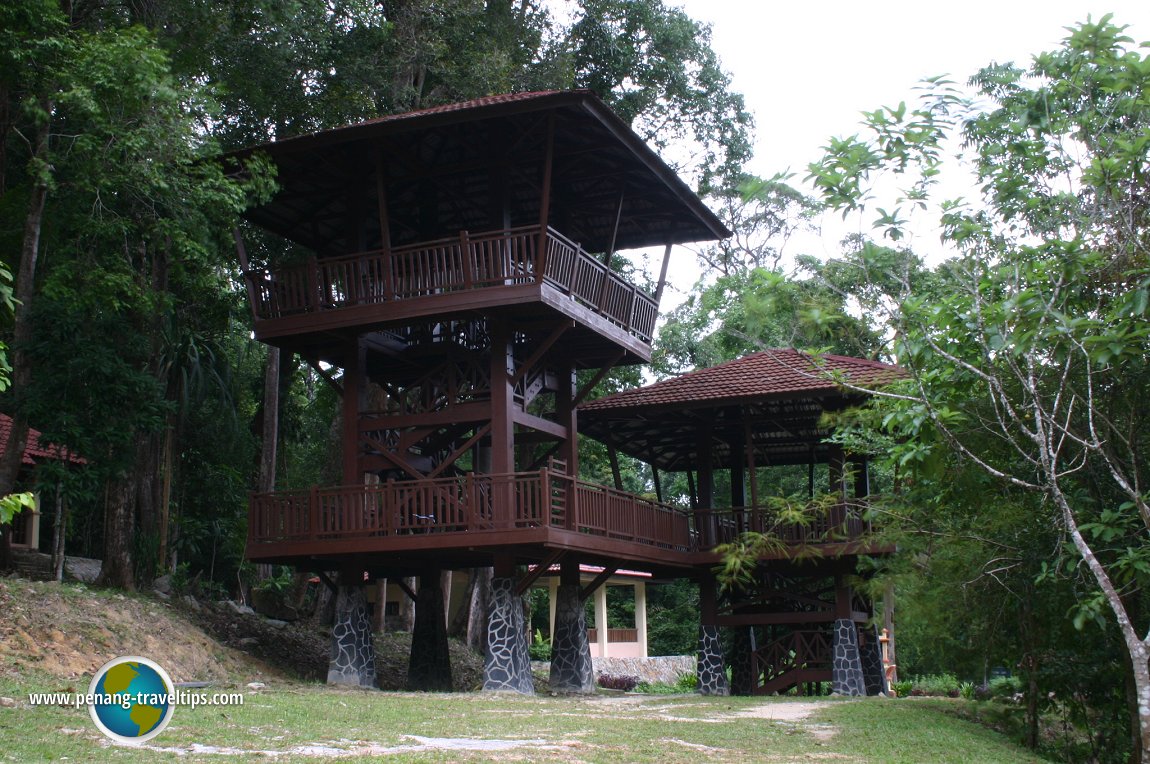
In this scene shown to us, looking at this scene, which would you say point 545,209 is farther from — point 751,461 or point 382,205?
point 751,461

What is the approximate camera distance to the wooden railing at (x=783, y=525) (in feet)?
65.2

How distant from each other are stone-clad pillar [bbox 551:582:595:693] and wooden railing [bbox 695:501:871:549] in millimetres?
2857

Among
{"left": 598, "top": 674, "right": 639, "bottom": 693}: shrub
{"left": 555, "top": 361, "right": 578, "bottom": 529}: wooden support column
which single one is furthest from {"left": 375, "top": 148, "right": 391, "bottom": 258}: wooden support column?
{"left": 598, "top": 674, "right": 639, "bottom": 693}: shrub

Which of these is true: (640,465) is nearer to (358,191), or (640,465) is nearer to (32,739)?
(358,191)

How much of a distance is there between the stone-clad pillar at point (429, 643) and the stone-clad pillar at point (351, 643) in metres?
2.32

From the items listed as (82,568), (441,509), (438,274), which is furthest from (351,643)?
(82,568)

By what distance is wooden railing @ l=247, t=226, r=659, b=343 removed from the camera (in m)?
17.6

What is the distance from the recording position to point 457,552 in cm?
1844

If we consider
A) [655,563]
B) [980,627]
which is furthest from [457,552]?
[980,627]

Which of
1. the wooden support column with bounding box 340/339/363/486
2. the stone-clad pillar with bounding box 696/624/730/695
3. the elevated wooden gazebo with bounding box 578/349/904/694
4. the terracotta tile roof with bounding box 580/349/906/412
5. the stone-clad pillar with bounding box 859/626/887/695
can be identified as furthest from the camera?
the stone-clad pillar with bounding box 859/626/887/695

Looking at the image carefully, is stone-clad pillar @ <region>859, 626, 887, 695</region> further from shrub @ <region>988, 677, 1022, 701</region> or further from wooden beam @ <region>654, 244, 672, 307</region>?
wooden beam @ <region>654, 244, 672, 307</region>

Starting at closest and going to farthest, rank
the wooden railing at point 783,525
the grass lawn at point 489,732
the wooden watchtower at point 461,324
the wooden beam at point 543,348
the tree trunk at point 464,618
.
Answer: the grass lawn at point 489,732 → the wooden watchtower at point 461,324 → the wooden beam at point 543,348 → the wooden railing at point 783,525 → the tree trunk at point 464,618

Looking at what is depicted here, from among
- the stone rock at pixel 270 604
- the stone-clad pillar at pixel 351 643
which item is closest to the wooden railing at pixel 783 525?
the stone-clad pillar at pixel 351 643

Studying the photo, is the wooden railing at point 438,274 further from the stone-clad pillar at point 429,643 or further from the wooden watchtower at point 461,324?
the stone-clad pillar at point 429,643
